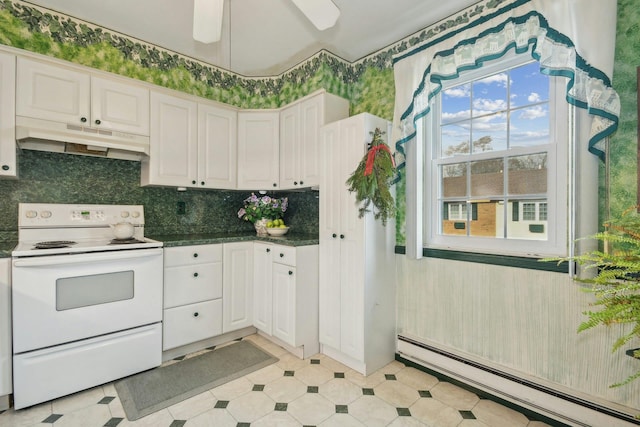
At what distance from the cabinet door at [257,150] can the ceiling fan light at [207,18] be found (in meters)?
1.48

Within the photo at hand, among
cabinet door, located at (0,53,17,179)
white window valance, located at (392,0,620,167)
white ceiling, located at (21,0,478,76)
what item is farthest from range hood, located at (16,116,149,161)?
white window valance, located at (392,0,620,167)

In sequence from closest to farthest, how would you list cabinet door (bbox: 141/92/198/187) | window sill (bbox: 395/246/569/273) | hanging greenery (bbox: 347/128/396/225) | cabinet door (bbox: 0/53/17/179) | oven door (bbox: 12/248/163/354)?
window sill (bbox: 395/246/569/273) → oven door (bbox: 12/248/163/354) → cabinet door (bbox: 0/53/17/179) → hanging greenery (bbox: 347/128/396/225) → cabinet door (bbox: 141/92/198/187)

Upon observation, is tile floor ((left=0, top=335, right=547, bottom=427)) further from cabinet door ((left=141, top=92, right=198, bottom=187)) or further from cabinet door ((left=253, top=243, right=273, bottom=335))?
cabinet door ((left=141, top=92, right=198, bottom=187))

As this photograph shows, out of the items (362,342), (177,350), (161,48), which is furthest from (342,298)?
(161,48)

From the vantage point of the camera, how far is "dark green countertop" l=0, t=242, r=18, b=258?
5.90 ft

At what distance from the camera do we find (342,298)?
2402 millimetres

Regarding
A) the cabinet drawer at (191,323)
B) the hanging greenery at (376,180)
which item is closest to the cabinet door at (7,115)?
the cabinet drawer at (191,323)

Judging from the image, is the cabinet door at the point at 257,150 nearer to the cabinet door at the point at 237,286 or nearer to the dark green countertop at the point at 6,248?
the cabinet door at the point at 237,286

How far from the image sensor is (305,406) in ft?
6.25

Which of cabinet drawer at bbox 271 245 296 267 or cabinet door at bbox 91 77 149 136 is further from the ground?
cabinet door at bbox 91 77 149 136

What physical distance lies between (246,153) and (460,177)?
2.04 metres

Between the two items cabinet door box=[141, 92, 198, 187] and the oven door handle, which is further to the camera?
cabinet door box=[141, 92, 198, 187]

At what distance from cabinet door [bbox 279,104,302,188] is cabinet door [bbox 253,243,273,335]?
2.28 ft

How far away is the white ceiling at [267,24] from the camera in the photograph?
7.33 feet
